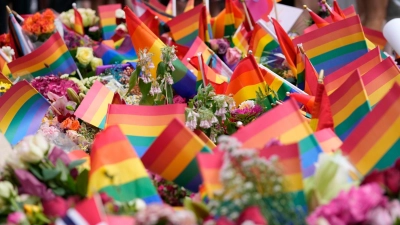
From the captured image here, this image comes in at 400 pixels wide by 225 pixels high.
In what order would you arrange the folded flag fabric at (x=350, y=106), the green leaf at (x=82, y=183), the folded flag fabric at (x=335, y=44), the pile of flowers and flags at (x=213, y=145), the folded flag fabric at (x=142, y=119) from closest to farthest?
the pile of flowers and flags at (x=213, y=145), the green leaf at (x=82, y=183), the folded flag fabric at (x=350, y=106), the folded flag fabric at (x=142, y=119), the folded flag fabric at (x=335, y=44)

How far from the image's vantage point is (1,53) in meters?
3.31

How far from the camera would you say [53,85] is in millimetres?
2729

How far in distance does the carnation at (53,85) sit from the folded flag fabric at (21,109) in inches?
18.0

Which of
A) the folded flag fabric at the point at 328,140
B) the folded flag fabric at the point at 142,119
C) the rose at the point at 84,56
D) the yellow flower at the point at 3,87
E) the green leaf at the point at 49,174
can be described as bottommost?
the rose at the point at 84,56

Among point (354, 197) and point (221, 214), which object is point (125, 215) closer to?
point (221, 214)

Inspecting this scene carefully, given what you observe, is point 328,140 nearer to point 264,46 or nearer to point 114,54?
point 264,46

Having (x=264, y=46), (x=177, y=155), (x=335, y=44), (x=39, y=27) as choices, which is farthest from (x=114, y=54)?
(x=177, y=155)

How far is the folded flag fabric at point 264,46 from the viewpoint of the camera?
3090 mm

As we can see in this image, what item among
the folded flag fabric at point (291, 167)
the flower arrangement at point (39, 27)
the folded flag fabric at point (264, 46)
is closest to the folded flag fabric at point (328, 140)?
the folded flag fabric at point (291, 167)

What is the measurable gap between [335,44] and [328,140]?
1009mm

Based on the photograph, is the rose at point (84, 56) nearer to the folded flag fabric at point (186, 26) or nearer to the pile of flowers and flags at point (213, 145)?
the pile of flowers and flags at point (213, 145)

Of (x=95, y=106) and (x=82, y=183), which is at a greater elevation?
(x=82, y=183)

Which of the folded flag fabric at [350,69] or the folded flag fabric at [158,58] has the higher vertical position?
the folded flag fabric at [350,69]

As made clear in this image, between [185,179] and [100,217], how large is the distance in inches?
13.2
